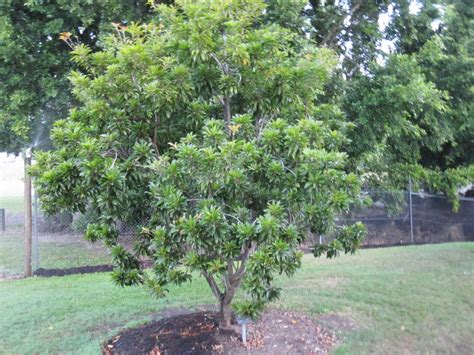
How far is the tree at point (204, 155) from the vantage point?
3.99 meters

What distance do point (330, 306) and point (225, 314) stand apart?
1887 mm

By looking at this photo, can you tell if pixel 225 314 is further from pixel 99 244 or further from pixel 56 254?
pixel 99 244

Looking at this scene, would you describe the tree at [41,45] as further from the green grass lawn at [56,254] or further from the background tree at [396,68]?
the background tree at [396,68]

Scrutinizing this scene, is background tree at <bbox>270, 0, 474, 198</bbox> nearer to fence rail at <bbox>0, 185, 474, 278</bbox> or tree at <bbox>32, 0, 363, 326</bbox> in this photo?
fence rail at <bbox>0, 185, 474, 278</bbox>

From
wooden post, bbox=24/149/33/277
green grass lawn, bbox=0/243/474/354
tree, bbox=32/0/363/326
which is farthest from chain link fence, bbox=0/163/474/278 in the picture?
tree, bbox=32/0/363/326

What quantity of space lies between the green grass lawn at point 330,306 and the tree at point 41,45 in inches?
123

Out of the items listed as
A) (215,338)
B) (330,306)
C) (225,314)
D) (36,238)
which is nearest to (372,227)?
(330,306)

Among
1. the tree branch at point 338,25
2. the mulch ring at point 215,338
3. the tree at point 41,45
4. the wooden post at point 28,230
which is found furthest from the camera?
the tree branch at point 338,25

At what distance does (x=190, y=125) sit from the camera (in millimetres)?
4605

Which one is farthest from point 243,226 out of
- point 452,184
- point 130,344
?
point 452,184

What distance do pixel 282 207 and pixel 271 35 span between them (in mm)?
1618

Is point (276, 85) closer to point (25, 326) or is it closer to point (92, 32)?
point (25, 326)

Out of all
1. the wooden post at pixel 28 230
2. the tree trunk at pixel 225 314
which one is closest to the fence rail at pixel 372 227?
the wooden post at pixel 28 230

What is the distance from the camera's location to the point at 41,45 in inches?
348
